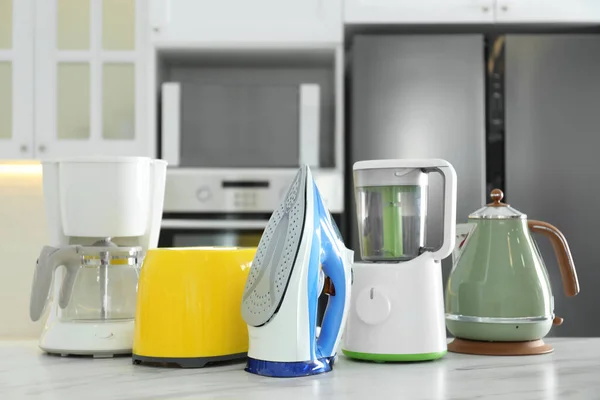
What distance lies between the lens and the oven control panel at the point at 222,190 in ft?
7.51

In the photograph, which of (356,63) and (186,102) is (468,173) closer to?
(356,63)

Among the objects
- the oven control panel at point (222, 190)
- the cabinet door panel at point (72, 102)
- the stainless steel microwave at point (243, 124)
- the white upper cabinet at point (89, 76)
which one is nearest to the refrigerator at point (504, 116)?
the stainless steel microwave at point (243, 124)

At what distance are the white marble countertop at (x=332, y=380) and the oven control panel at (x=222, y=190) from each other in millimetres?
1273

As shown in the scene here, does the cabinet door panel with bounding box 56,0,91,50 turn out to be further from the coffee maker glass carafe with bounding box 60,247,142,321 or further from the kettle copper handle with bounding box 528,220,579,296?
the kettle copper handle with bounding box 528,220,579,296

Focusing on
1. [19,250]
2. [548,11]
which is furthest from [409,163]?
[548,11]

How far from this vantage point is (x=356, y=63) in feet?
7.55

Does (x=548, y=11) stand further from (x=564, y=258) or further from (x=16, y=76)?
(x=16, y=76)

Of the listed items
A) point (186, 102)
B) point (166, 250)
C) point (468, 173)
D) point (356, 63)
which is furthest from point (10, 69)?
point (166, 250)

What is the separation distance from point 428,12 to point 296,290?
166 cm

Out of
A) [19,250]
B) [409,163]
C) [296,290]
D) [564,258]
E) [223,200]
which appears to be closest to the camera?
[296,290]

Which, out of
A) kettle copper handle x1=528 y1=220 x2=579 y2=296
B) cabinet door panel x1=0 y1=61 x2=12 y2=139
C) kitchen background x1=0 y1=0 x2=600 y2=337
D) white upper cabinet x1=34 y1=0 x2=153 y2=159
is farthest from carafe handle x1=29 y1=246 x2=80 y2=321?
cabinet door panel x1=0 y1=61 x2=12 y2=139

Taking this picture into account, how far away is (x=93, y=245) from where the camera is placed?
111 cm

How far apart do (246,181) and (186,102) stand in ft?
1.02

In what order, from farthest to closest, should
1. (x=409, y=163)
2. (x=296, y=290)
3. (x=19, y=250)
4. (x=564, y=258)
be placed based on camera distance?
(x=19, y=250), (x=564, y=258), (x=409, y=163), (x=296, y=290)
